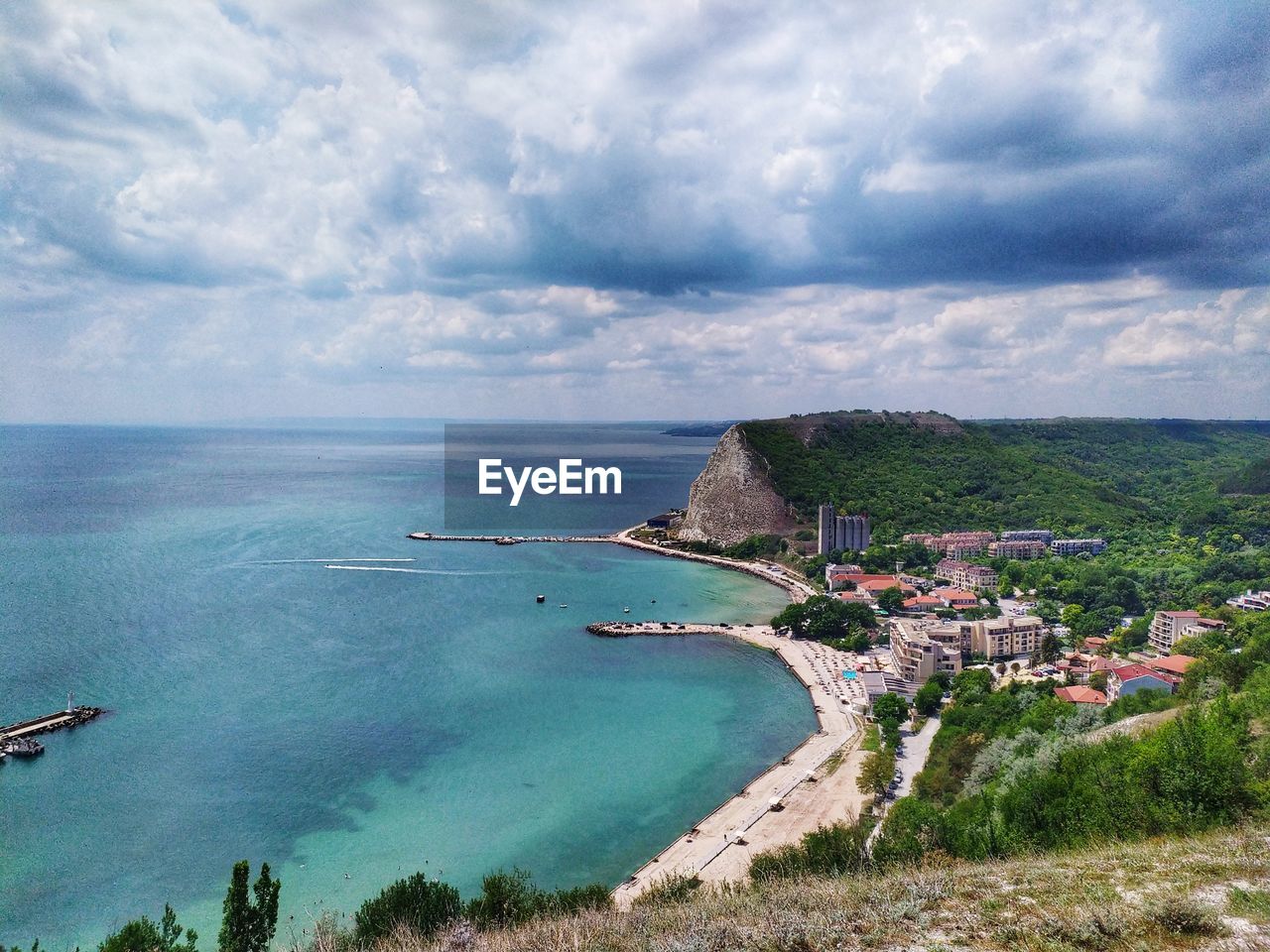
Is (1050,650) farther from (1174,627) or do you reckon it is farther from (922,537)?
(922,537)

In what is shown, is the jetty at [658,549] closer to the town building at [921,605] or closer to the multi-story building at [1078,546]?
the town building at [921,605]

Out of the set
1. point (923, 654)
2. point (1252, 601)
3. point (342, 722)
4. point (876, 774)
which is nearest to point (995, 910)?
point (876, 774)

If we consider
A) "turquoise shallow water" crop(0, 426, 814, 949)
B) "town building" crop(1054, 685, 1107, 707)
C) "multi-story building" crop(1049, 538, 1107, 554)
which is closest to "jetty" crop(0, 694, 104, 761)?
"turquoise shallow water" crop(0, 426, 814, 949)

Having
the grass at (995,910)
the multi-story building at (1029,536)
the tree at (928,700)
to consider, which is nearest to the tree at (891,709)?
the tree at (928,700)

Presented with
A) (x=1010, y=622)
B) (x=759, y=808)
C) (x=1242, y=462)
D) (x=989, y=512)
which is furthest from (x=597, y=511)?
(x=1242, y=462)

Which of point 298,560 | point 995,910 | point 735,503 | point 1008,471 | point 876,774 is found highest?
point 1008,471

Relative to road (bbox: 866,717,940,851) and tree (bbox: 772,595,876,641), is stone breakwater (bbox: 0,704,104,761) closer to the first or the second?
road (bbox: 866,717,940,851)
